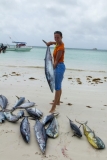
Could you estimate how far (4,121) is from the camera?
4.35m

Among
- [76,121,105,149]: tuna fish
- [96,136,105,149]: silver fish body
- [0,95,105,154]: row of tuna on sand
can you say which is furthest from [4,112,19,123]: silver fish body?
[96,136,105,149]: silver fish body

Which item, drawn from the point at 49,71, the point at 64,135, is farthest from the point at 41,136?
the point at 49,71

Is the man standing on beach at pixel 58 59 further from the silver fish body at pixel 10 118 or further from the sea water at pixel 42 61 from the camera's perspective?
the sea water at pixel 42 61

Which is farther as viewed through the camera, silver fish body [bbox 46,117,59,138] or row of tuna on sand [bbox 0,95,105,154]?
silver fish body [bbox 46,117,59,138]

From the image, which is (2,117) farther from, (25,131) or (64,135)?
(64,135)

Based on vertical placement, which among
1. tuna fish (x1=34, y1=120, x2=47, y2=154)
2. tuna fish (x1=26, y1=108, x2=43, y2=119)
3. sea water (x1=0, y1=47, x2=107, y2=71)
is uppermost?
tuna fish (x1=34, y1=120, x2=47, y2=154)

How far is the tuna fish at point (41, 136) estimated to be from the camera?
338 cm

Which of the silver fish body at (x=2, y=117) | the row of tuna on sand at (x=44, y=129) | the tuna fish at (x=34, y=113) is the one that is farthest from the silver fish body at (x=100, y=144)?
the silver fish body at (x=2, y=117)

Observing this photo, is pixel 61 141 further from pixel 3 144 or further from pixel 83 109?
pixel 83 109

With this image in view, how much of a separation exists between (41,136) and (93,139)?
3.22 ft

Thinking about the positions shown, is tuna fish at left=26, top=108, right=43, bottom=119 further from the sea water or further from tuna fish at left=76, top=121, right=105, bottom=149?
the sea water

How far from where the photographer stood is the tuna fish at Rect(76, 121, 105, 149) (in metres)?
3.53

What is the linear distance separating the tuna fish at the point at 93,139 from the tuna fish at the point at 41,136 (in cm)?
85

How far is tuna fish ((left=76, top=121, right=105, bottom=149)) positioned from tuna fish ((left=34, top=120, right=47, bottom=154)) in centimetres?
85
